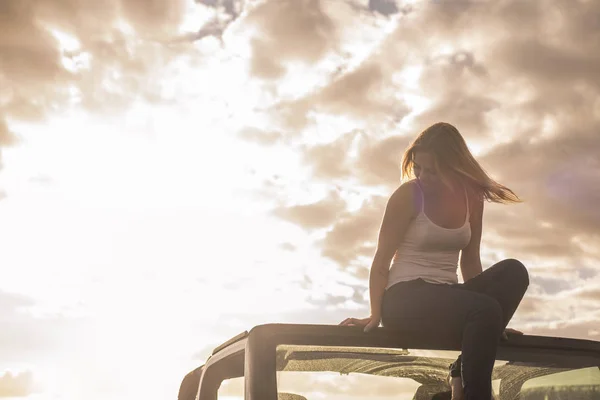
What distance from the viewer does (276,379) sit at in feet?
9.54

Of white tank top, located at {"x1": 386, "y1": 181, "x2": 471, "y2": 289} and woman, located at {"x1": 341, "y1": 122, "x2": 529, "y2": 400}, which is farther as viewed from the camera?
white tank top, located at {"x1": 386, "y1": 181, "x2": 471, "y2": 289}

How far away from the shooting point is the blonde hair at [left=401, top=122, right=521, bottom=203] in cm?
385

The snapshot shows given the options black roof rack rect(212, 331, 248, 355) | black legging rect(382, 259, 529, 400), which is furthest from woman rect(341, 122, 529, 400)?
black roof rack rect(212, 331, 248, 355)

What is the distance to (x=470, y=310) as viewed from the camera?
128 inches

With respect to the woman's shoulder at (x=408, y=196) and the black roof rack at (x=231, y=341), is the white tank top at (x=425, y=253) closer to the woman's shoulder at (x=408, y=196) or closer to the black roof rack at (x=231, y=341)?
the woman's shoulder at (x=408, y=196)

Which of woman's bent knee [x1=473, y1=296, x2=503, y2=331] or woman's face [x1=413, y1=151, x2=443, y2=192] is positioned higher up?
woman's face [x1=413, y1=151, x2=443, y2=192]

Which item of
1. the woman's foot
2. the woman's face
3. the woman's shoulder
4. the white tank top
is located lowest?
the woman's foot

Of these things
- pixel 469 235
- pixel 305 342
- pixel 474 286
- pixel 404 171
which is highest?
pixel 404 171

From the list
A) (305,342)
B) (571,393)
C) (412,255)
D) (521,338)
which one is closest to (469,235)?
(412,255)

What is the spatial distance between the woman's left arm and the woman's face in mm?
275

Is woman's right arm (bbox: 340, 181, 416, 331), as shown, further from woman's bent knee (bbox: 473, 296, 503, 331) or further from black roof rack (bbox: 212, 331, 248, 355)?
black roof rack (bbox: 212, 331, 248, 355)

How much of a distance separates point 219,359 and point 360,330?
0.85 metres

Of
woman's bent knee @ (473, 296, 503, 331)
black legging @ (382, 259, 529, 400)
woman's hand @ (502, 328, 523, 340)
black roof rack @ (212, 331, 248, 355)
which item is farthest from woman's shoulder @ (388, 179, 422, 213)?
black roof rack @ (212, 331, 248, 355)

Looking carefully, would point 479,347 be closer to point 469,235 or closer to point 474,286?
point 474,286
